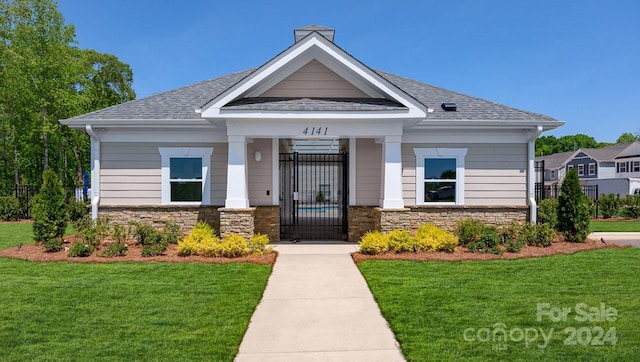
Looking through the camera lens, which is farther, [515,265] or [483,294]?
[515,265]

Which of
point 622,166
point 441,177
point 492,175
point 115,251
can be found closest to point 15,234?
point 115,251

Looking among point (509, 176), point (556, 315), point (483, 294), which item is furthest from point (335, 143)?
point (556, 315)

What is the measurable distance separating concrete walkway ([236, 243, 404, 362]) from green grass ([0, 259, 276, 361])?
0.26 meters

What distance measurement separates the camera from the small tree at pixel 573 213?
10.9m

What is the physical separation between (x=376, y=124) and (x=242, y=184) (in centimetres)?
403

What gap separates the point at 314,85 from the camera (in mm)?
11289

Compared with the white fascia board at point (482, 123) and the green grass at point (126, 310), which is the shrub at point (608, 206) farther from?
the green grass at point (126, 310)

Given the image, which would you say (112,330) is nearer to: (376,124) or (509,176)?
(376,124)

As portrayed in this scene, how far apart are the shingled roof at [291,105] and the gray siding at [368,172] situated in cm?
159

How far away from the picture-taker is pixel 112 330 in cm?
477

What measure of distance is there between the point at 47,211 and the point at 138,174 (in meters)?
2.57

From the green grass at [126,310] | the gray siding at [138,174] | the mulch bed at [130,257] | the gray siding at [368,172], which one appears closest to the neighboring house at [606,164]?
the gray siding at [368,172]

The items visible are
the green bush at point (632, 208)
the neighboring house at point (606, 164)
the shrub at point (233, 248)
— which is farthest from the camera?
the neighboring house at point (606, 164)

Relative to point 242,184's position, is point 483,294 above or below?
below
